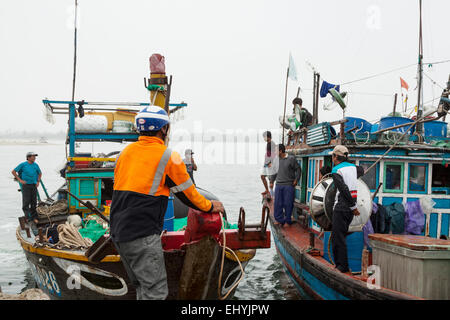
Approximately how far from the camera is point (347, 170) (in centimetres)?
559

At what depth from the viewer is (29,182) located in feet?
32.8

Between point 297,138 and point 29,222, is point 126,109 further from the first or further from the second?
point 297,138

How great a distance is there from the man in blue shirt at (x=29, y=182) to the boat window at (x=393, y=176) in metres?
8.18

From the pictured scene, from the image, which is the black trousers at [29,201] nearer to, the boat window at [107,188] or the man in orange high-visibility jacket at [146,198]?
the boat window at [107,188]

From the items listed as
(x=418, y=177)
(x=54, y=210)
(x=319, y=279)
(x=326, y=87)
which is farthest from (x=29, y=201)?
(x=418, y=177)

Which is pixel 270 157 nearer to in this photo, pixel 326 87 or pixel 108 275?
pixel 326 87

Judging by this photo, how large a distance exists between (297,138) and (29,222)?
749cm

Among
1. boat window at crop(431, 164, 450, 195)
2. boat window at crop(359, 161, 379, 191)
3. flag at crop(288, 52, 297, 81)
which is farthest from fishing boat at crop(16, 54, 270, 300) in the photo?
flag at crop(288, 52, 297, 81)

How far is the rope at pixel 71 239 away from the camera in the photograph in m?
6.57

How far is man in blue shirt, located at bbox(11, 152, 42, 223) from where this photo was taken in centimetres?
980

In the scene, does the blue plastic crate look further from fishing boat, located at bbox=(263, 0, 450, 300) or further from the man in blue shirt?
the man in blue shirt

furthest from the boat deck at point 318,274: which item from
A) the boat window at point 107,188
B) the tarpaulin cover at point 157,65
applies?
the boat window at point 107,188
